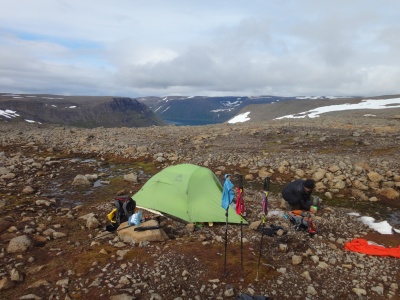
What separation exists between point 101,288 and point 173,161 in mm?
13988

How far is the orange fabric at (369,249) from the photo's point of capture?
30.5ft

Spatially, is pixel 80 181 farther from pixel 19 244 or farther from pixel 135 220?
pixel 135 220

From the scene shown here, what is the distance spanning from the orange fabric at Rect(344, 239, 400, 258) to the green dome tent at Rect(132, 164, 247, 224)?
3.59 m

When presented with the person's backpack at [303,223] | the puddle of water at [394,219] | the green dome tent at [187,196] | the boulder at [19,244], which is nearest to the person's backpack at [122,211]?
the green dome tent at [187,196]

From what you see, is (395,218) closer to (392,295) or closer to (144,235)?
(392,295)

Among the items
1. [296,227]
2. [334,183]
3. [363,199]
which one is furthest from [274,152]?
[296,227]

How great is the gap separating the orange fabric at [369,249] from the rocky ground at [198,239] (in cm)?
19

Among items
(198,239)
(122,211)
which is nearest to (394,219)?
(198,239)

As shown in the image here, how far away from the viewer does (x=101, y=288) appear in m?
7.32

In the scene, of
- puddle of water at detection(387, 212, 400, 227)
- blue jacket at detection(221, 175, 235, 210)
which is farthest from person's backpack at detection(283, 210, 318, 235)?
blue jacket at detection(221, 175, 235, 210)

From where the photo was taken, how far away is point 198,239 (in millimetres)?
9930

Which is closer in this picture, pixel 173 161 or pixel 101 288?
pixel 101 288

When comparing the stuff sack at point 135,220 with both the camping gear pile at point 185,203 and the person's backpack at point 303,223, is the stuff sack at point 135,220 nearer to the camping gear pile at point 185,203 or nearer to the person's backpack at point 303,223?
the camping gear pile at point 185,203

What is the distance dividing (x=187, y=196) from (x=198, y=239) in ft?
8.57
